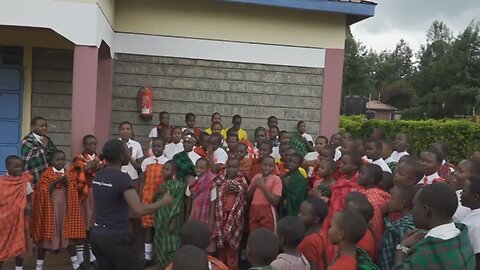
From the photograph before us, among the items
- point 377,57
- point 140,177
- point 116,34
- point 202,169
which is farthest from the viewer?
point 377,57

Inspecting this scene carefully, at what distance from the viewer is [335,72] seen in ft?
33.7

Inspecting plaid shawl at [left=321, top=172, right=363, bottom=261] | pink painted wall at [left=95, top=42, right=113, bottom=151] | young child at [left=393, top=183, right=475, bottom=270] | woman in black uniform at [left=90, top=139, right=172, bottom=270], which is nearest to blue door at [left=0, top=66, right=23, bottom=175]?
pink painted wall at [left=95, top=42, right=113, bottom=151]

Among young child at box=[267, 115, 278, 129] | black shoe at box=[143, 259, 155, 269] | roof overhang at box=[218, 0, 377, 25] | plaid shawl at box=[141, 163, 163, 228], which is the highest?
roof overhang at box=[218, 0, 377, 25]

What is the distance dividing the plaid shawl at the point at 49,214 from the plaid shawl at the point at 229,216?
1.55 metres

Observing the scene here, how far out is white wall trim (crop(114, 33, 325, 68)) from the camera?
960cm

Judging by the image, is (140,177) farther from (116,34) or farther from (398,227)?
(398,227)

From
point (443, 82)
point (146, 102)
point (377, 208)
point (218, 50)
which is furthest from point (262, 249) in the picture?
point (443, 82)

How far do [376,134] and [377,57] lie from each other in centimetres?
7298

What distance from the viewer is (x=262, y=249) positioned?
3.62 m

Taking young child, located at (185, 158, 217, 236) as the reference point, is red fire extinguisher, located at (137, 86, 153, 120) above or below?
above

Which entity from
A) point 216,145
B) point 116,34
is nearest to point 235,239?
point 216,145

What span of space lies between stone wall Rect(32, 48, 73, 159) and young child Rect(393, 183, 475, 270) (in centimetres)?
761

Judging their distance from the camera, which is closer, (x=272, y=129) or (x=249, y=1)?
(x=272, y=129)

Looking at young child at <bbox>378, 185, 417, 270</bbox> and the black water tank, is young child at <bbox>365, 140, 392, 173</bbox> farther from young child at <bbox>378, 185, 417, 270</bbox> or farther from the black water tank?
the black water tank
